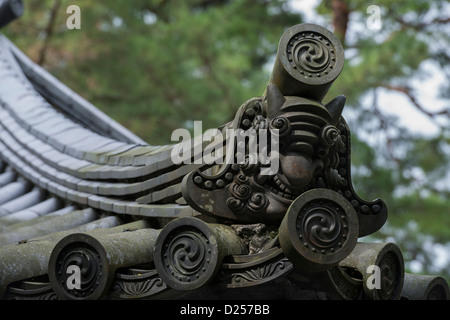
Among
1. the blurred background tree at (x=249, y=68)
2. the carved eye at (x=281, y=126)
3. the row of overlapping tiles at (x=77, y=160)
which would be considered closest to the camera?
the carved eye at (x=281, y=126)

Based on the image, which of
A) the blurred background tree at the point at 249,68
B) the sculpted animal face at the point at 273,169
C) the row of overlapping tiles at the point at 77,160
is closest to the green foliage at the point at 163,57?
the blurred background tree at the point at 249,68

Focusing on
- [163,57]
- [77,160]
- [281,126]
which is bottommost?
[281,126]

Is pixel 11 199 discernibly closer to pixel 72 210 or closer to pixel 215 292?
pixel 72 210

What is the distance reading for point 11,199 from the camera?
5.48 metres

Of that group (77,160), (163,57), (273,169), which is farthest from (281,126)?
(163,57)

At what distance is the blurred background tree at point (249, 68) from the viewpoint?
40.6ft

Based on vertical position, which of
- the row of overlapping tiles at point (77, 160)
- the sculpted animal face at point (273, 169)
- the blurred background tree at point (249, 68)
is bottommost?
the sculpted animal face at point (273, 169)

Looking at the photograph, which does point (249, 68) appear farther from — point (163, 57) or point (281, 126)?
point (281, 126)

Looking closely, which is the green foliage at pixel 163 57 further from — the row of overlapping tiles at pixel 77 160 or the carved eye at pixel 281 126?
the carved eye at pixel 281 126

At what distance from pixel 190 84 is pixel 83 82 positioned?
189 cm

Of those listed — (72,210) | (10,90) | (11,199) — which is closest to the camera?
(72,210)

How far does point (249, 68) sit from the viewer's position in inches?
562
